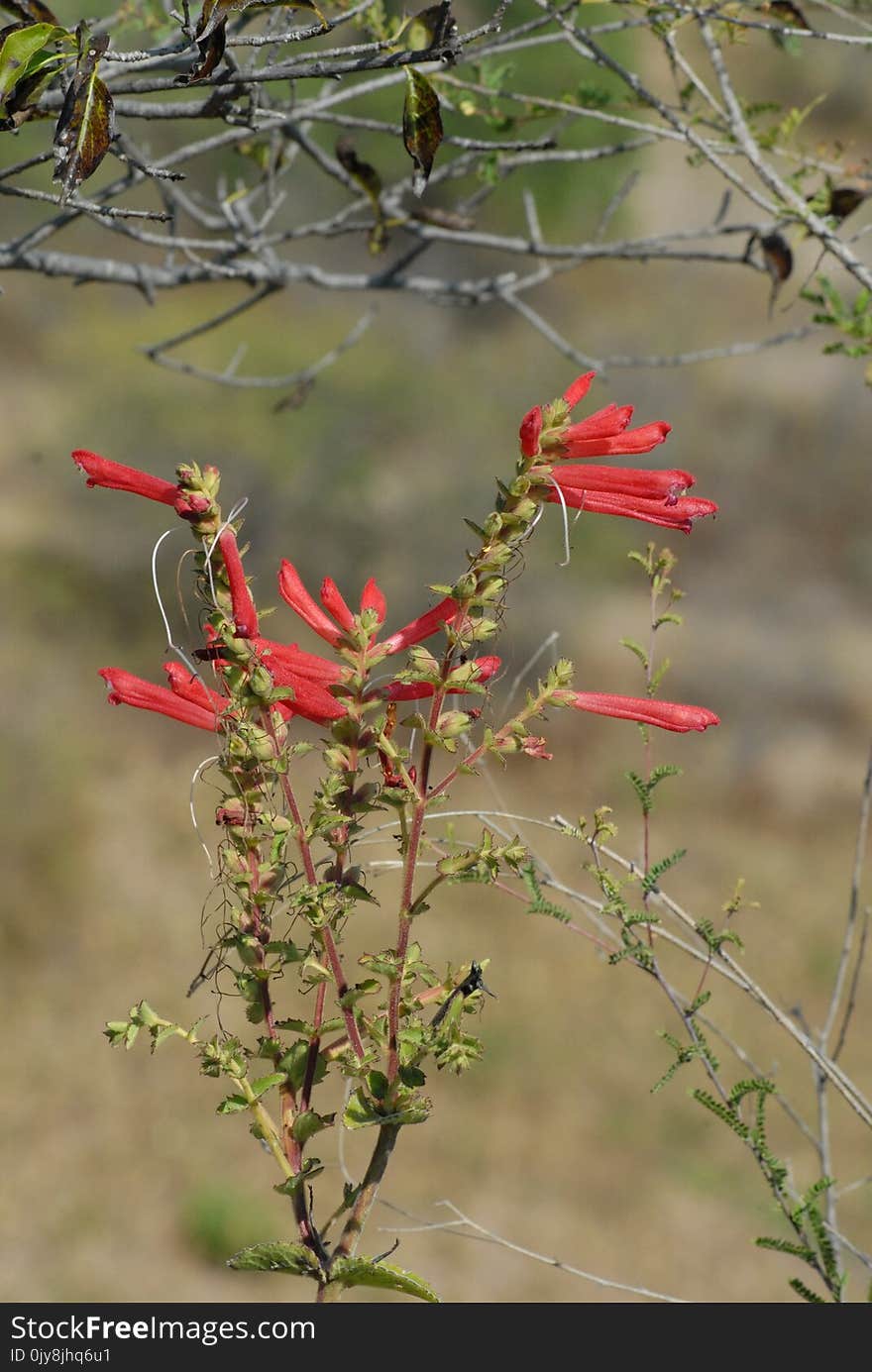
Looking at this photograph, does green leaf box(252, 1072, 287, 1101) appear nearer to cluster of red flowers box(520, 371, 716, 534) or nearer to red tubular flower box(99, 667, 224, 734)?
red tubular flower box(99, 667, 224, 734)

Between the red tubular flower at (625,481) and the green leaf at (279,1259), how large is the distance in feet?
2.72

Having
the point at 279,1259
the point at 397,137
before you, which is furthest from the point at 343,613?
the point at 397,137

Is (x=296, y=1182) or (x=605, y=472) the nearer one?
(x=296, y=1182)

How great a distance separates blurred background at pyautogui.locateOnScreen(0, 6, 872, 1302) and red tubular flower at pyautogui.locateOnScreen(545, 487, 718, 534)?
1.96 metres

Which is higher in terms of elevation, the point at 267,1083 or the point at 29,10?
the point at 29,10

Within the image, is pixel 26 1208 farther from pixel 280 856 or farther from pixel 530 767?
pixel 280 856

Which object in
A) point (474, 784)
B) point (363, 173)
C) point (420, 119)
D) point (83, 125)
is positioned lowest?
point (474, 784)

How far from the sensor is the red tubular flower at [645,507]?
1.39m

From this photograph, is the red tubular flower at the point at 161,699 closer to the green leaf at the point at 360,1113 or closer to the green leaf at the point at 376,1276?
the green leaf at the point at 360,1113

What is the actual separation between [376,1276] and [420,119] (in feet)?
4.20

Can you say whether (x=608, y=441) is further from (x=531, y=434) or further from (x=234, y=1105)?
(x=234, y=1105)

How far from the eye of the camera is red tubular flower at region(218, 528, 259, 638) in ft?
4.30

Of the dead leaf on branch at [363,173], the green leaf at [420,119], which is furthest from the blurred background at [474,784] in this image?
the green leaf at [420,119]

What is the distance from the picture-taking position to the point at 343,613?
4.61ft
